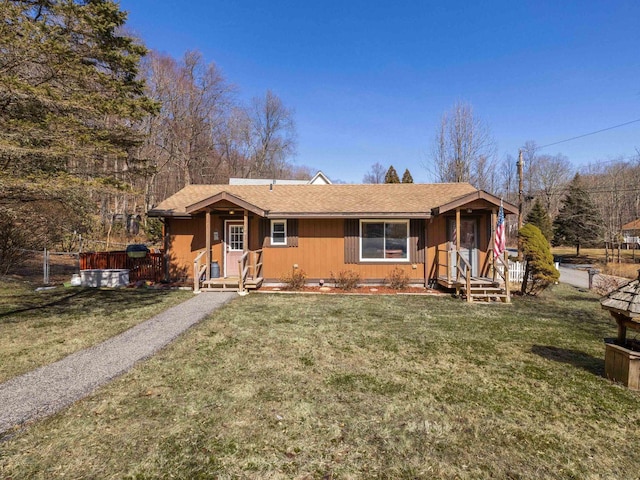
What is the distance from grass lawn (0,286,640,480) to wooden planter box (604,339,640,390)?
0.53ft

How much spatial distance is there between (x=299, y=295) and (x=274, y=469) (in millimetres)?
7304

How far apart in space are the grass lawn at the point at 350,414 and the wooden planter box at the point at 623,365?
0.16 m

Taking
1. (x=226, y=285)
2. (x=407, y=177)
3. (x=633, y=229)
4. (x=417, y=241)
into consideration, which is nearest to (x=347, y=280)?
(x=417, y=241)

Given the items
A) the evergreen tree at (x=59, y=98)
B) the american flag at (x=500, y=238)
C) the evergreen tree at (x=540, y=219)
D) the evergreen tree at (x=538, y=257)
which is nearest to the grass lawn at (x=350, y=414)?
the american flag at (x=500, y=238)

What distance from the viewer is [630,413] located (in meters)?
3.40

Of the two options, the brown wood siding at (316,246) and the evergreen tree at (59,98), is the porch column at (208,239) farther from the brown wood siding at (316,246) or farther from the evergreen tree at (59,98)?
the evergreen tree at (59,98)

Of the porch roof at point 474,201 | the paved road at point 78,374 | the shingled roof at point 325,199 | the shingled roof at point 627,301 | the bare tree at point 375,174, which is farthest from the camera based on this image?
the bare tree at point 375,174

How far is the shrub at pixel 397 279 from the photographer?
1067 centimetres

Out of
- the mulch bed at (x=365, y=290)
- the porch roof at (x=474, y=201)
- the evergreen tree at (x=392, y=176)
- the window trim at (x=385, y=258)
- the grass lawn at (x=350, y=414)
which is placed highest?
the evergreen tree at (x=392, y=176)

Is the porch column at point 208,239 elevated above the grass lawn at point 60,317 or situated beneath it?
elevated above

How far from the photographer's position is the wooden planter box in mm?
3910

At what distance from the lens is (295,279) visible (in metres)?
10.7

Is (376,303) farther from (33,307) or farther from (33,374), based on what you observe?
(33,307)

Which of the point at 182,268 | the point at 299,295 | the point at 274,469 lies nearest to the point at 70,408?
the point at 274,469
